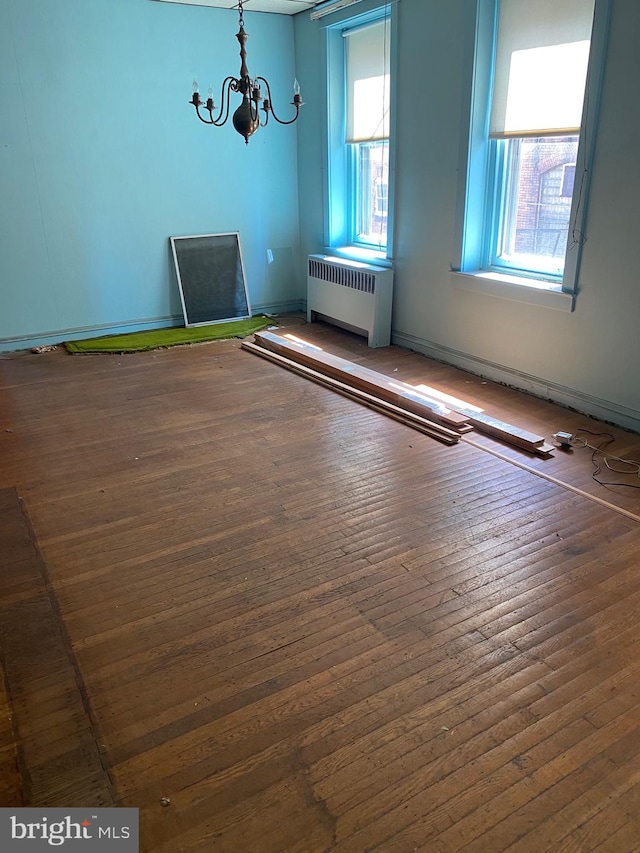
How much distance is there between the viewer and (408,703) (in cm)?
211

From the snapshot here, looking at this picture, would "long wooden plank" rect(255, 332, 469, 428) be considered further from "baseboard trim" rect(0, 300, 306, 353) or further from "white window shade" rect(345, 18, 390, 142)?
"white window shade" rect(345, 18, 390, 142)

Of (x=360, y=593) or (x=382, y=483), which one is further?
(x=382, y=483)

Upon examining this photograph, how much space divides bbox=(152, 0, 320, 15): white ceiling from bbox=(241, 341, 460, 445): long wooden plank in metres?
3.21

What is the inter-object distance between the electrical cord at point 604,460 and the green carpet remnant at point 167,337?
3.55 metres

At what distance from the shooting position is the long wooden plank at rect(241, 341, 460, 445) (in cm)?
407

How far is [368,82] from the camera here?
5879 millimetres

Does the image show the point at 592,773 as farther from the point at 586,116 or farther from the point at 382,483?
the point at 586,116

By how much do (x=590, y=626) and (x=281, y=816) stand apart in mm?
1362

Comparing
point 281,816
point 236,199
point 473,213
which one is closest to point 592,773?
point 281,816

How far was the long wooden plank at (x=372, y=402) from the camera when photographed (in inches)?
160

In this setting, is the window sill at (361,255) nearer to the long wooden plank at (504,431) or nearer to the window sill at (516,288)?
the window sill at (516,288)

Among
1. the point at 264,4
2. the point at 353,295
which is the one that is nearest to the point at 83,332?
the point at 353,295

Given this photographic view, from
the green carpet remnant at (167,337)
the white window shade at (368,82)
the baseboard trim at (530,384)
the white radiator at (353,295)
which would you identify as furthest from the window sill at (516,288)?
the green carpet remnant at (167,337)

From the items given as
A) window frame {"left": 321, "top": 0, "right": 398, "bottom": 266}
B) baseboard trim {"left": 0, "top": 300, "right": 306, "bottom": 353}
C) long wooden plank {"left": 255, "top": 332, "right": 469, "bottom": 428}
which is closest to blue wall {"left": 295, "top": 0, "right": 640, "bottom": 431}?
window frame {"left": 321, "top": 0, "right": 398, "bottom": 266}
